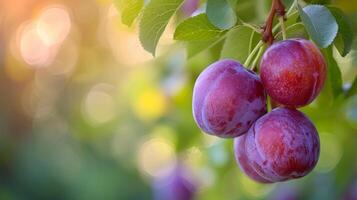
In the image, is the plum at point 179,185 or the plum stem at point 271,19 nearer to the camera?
the plum stem at point 271,19

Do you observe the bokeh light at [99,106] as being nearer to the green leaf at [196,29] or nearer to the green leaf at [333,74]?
the green leaf at [333,74]

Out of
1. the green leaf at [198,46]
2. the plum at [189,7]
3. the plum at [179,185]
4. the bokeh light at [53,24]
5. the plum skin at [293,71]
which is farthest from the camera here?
the bokeh light at [53,24]

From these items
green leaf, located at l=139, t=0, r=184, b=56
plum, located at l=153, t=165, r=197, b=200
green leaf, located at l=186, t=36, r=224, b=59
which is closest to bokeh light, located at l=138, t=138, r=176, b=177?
plum, located at l=153, t=165, r=197, b=200

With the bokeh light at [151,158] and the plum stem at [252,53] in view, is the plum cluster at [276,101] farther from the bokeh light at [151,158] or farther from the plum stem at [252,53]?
the bokeh light at [151,158]

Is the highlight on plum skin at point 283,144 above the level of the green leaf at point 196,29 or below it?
below

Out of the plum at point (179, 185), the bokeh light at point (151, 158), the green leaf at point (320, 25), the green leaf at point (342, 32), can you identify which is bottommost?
the bokeh light at point (151, 158)

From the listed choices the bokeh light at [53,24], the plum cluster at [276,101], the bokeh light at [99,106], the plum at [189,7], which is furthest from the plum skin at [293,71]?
the bokeh light at [53,24]

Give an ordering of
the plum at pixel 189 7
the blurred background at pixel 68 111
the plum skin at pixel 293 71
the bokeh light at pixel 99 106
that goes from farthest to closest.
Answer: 1. the blurred background at pixel 68 111
2. the bokeh light at pixel 99 106
3. the plum at pixel 189 7
4. the plum skin at pixel 293 71

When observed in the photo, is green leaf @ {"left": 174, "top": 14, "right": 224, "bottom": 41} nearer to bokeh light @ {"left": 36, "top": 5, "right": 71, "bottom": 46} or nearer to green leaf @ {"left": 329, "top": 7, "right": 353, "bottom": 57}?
green leaf @ {"left": 329, "top": 7, "right": 353, "bottom": 57}
